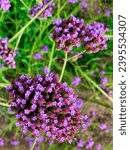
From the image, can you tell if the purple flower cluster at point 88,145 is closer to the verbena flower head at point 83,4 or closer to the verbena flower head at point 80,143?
the verbena flower head at point 80,143

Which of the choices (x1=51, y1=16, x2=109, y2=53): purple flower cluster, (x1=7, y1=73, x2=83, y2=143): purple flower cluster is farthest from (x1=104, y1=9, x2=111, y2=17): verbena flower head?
(x1=7, y1=73, x2=83, y2=143): purple flower cluster

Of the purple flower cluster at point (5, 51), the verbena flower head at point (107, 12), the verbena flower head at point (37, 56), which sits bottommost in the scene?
the purple flower cluster at point (5, 51)

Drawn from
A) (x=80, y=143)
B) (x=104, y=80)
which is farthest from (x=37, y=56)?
(x=80, y=143)

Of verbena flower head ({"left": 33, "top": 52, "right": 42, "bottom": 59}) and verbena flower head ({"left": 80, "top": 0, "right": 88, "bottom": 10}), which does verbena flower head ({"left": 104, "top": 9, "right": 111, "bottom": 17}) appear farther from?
verbena flower head ({"left": 33, "top": 52, "right": 42, "bottom": 59})

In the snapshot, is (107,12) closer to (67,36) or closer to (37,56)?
(37,56)

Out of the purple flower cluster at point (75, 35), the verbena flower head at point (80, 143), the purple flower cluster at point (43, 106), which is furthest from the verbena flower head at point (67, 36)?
the verbena flower head at point (80, 143)

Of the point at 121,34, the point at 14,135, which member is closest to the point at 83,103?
the point at 14,135
